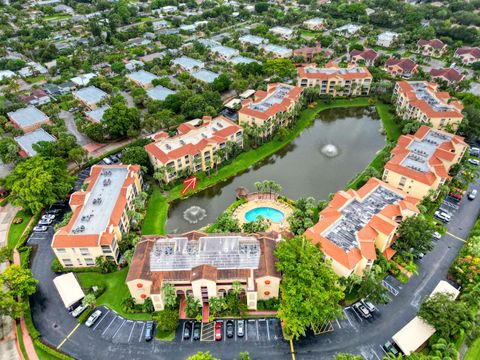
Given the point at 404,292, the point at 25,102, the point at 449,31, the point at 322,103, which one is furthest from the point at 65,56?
the point at 449,31

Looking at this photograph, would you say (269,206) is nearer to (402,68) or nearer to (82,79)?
(402,68)

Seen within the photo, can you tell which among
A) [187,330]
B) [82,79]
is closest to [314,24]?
[82,79]

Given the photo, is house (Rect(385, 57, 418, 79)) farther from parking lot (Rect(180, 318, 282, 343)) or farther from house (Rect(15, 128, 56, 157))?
house (Rect(15, 128, 56, 157))

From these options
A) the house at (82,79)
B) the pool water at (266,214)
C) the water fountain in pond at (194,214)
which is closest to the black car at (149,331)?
the water fountain in pond at (194,214)

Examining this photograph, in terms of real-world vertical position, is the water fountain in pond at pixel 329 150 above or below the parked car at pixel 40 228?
below

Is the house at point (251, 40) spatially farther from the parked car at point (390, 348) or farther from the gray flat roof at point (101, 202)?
the parked car at point (390, 348)

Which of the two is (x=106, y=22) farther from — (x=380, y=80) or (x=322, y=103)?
(x=380, y=80)
